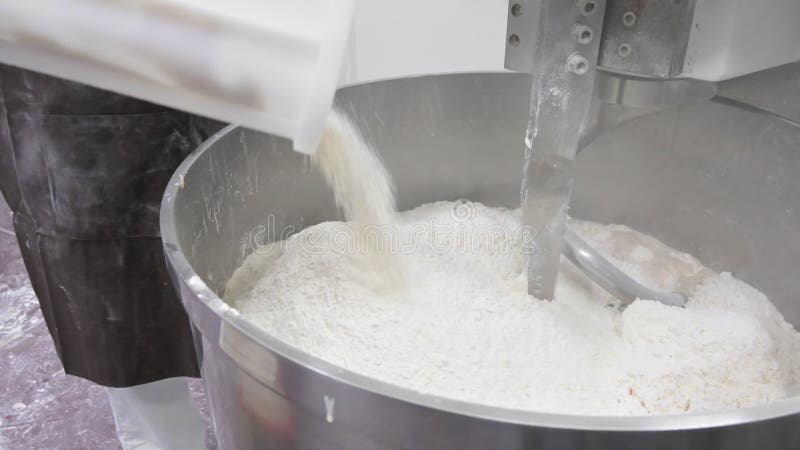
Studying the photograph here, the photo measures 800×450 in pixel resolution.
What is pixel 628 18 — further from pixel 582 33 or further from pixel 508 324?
pixel 508 324

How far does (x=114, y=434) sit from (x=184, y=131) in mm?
602

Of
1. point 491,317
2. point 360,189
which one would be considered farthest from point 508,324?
point 360,189

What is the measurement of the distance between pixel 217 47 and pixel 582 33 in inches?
10.2

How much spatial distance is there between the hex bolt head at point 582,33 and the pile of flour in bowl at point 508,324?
0.24 meters

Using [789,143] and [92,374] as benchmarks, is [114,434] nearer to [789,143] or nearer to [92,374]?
[92,374]

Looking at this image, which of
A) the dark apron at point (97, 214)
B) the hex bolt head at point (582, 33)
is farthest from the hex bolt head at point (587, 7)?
the dark apron at point (97, 214)

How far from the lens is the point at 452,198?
861 millimetres

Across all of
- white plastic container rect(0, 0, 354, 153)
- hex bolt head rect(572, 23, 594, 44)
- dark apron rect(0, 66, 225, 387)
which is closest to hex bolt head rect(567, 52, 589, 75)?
hex bolt head rect(572, 23, 594, 44)

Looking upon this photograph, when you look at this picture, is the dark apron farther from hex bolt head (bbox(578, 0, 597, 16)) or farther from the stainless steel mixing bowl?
hex bolt head (bbox(578, 0, 597, 16))

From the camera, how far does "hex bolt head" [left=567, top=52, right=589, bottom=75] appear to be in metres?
0.51

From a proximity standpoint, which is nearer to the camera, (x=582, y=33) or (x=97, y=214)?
(x=582, y=33)

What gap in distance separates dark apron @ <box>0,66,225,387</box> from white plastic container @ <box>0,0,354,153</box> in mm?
268

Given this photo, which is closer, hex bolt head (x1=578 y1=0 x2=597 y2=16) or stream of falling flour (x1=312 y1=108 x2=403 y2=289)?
hex bolt head (x1=578 y1=0 x2=597 y2=16)

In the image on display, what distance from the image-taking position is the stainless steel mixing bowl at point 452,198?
34 centimetres
